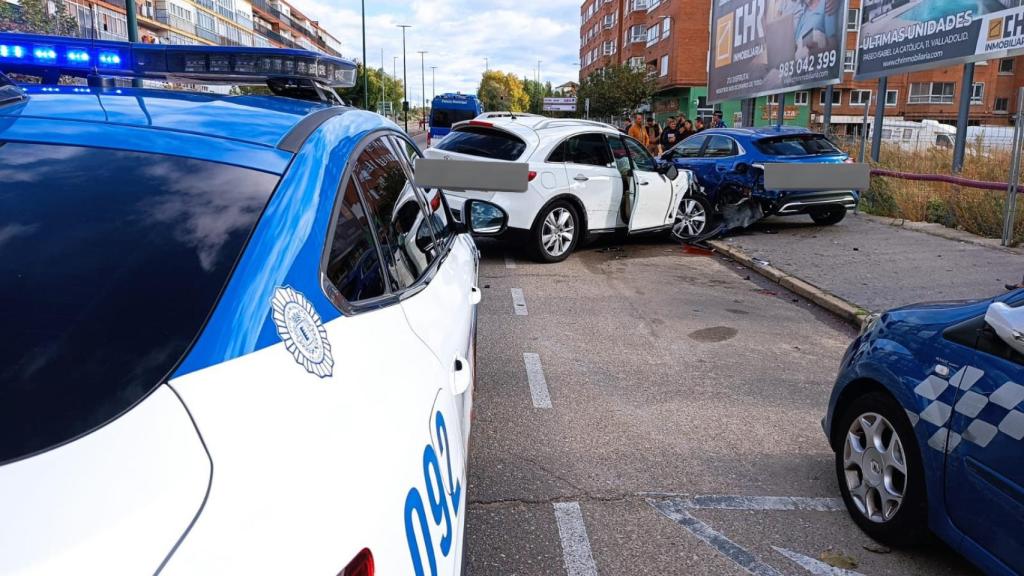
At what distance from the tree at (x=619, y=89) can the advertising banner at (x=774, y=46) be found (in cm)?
2918

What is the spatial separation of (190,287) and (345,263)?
45 cm

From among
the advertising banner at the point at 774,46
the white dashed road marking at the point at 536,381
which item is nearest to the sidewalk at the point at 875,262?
the white dashed road marking at the point at 536,381

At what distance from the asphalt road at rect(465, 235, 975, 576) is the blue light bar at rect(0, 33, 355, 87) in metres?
1.97

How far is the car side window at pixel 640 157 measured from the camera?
1043cm

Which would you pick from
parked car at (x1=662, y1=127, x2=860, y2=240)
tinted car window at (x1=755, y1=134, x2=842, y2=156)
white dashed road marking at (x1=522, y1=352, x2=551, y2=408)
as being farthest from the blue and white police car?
tinted car window at (x1=755, y1=134, x2=842, y2=156)

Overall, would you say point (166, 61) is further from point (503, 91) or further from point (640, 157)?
point (503, 91)

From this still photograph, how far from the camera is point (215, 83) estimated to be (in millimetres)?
3457

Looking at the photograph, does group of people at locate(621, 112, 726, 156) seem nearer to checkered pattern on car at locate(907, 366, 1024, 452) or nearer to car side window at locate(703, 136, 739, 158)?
car side window at locate(703, 136, 739, 158)

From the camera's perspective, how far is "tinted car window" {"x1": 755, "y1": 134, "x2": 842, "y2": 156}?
11.7m

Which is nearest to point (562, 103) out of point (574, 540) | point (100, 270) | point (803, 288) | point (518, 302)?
point (803, 288)

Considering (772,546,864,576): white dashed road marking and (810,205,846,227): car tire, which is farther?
(810,205,846,227): car tire

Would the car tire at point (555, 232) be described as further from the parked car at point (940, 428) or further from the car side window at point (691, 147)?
the parked car at point (940, 428)

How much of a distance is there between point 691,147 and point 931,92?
50081 millimetres

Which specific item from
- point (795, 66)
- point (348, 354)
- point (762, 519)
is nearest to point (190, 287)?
point (348, 354)
